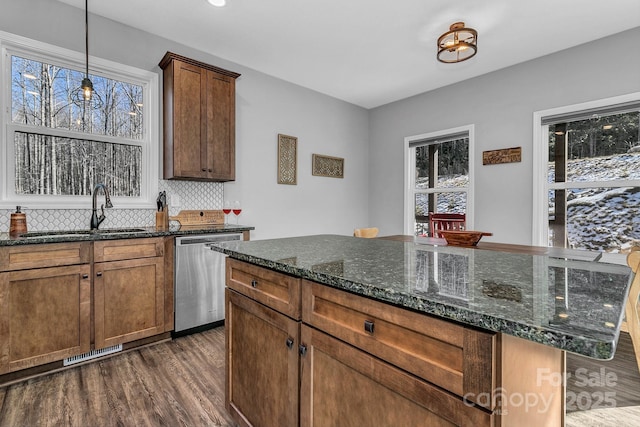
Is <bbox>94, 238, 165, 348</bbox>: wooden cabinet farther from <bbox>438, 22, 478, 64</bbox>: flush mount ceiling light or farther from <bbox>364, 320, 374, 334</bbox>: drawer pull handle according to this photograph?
<bbox>438, 22, 478, 64</bbox>: flush mount ceiling light

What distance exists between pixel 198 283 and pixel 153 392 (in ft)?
3.32

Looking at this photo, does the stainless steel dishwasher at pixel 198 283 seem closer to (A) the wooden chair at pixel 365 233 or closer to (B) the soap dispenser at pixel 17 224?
(B) the soap dispenser at pixel 17 224

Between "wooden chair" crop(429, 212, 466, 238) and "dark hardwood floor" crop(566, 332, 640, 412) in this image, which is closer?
"dark hardwood floor" crop(566, 332, 640, 412)

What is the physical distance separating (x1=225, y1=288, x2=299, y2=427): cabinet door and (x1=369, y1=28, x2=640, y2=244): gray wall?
3459 mm

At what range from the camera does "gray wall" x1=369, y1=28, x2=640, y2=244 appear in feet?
10.2

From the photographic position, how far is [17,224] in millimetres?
2311

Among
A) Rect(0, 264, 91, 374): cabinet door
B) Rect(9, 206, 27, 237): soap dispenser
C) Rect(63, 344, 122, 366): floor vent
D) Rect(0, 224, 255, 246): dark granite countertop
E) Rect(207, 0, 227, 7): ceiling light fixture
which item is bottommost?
Rect(63, 344, 122, 366): floor vent

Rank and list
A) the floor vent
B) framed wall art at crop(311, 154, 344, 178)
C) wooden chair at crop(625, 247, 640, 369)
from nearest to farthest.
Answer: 1. wooden chair at crop(625, 247, 640, 369)
2. the floor vent
3. framed wall art at crop(311, 154, 344, 178)

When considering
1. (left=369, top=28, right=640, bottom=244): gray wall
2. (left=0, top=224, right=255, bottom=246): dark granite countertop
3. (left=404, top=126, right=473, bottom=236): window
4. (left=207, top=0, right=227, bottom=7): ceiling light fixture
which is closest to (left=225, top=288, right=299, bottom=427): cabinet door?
(left=0, top=224, right=255, bottom=246): dark granite countertop

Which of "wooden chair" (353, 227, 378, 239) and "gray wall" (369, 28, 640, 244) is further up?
"gray wall" (369, 28, 640, 244)

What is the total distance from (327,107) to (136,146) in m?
2.69

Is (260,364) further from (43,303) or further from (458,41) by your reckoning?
(458,41)

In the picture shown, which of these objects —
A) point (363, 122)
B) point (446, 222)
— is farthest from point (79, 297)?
point (363, 122)

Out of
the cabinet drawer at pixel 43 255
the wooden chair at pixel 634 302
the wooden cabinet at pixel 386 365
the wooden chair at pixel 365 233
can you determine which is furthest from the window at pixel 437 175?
the cabinet drawer at pixel 43 255
